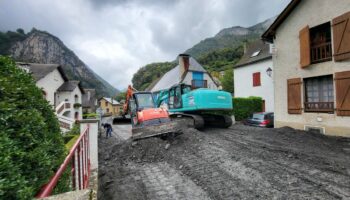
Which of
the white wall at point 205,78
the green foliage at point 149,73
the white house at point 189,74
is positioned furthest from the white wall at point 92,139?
the green foliage at point 149,73

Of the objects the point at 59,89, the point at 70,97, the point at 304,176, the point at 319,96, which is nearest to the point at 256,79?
the point at 319,96

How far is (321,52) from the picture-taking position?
11.1 m

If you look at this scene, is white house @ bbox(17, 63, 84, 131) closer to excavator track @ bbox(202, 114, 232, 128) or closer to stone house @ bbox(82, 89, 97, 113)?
stone house @ bbox(82, 89, 97, 113)

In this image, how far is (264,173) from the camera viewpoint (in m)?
5.42

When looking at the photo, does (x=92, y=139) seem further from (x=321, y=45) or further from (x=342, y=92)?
(x=321, y=45)

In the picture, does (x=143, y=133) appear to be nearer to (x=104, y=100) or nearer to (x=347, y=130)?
(x=347, y=130)

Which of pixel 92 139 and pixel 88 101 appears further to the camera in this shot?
pixel 88 101

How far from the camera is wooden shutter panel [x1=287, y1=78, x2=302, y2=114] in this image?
11.7m

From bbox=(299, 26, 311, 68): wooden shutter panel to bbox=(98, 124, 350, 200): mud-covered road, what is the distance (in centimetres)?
393

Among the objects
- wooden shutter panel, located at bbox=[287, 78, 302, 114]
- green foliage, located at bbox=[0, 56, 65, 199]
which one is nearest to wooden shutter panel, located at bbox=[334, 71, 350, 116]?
wooden shutter panel, located at bbox=[287, 78, 302, 114]

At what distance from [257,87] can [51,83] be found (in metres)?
23.0

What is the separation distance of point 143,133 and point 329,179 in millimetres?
6272

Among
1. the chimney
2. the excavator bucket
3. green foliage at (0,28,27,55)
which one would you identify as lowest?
the excavator bucket

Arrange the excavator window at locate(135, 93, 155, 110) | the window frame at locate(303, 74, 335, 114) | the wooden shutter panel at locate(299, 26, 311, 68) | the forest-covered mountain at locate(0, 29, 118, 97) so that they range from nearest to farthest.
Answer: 1. the window frame at locate(303, 74, 335, 114)
2. the wooden shutter panel at locate(299, 26, 311, 68)
3. the excavator window at locate(135, 93, 155, 110)
4. the forest-covered mountain at locate(0, 29, 118, 97)
